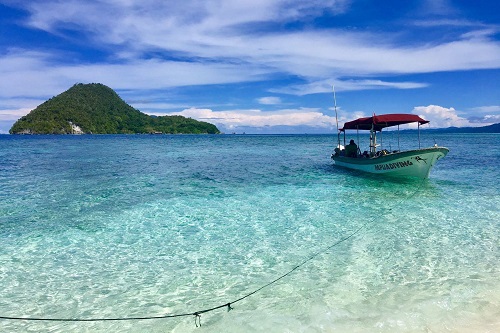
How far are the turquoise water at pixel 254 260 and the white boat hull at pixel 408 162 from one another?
3.70m

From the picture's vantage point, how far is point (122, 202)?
17609 millimetres

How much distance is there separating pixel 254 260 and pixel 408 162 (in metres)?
17.1

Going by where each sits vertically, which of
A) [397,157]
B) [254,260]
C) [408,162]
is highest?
[397,157]

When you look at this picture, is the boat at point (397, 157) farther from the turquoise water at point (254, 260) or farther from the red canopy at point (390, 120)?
the turquoise water at point (254, 260)

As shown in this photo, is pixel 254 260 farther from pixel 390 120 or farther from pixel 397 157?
pixel 390 120

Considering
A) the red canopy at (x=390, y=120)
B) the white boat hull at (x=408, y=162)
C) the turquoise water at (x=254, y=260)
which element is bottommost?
the turquoise water at (x=254, y=260)

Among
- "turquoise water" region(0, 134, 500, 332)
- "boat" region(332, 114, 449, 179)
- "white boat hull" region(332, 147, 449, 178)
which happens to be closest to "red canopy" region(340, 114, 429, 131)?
"boat" region(332, 114, 449, 179)

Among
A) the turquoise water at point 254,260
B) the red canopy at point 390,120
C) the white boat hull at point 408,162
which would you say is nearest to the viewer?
the turquoise water at point 254,260

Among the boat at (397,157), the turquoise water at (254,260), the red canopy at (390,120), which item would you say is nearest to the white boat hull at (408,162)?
the boat at (397,157)

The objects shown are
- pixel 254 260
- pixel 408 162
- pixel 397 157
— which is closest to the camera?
pixel 254 260

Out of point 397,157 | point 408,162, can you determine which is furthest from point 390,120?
point 408,162

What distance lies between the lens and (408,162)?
2338 cm

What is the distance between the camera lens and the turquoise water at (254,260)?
6992 mm

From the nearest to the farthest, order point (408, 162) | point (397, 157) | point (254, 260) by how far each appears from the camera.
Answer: point (254, 260) < point (408, 162) < point (397, 157)
